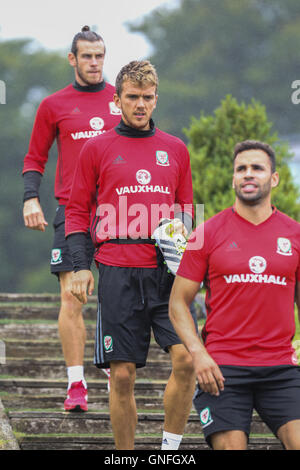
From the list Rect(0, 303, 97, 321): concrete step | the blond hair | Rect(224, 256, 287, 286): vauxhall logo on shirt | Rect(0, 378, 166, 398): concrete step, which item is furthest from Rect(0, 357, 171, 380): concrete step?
Rect(224, 256, 287, 286): vauxhall logo on shirt

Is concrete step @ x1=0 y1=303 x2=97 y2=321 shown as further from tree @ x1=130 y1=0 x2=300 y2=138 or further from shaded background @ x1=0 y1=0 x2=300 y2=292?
tree @ x1=130 y1=0 x2=300 y2=138

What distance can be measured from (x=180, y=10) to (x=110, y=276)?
43.2m

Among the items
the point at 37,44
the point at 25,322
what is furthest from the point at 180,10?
the point at 25,322

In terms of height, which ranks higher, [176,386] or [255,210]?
[255,210]

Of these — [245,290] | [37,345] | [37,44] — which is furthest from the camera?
[37,44]

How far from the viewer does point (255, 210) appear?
498 cm

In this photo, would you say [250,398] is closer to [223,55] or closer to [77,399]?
[77,399]

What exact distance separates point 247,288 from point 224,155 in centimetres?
635

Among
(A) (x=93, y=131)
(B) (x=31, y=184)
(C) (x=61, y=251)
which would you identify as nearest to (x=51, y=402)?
(C) (x=61, y=251)

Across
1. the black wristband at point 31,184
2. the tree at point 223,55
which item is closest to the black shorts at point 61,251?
the black wristband at point 31,184

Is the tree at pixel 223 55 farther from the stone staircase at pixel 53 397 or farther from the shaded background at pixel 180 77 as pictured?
the stone staircase at pixel 53 397

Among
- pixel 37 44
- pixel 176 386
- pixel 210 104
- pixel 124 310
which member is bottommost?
pixel 176 386

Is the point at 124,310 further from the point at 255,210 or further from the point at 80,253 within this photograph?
the point at 255,210

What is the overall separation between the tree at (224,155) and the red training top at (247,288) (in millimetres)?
5497
